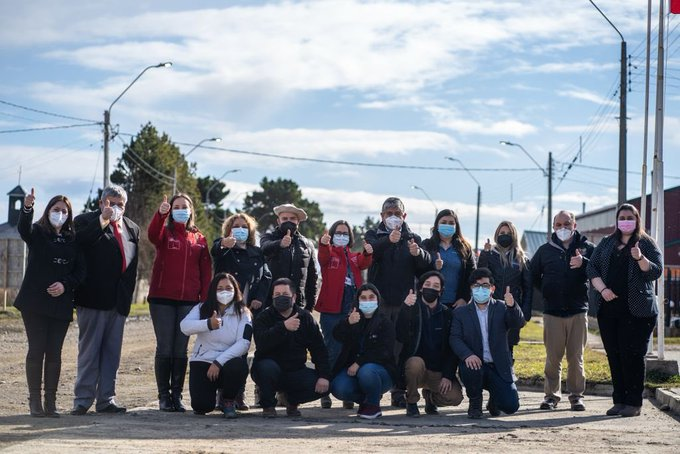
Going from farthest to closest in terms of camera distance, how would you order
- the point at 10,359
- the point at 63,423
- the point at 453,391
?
the point at 10,359
the point at 453,391
the point at 63,423

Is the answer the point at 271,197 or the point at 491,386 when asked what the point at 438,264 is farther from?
the point at 271,197

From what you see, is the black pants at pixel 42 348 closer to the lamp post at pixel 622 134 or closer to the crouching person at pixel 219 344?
the crouching person at pixel 219 344

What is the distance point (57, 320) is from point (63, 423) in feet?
3.92

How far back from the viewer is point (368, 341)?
465 inches

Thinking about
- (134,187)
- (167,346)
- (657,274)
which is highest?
(134,187)

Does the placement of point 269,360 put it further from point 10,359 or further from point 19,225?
point 10,359

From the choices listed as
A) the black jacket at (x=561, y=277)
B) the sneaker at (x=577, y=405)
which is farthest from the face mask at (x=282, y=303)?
the sneaker at (x=577, y=405)

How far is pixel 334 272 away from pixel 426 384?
5.73ft

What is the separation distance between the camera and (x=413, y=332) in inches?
475

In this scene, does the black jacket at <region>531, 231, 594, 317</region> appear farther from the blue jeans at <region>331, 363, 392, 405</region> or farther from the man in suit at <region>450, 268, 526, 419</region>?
the blue jeans at <region>331, 363, 392, 405</region>

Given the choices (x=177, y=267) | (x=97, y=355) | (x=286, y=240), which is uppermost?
(x=286, y=240)

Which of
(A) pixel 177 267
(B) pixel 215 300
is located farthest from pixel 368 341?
(A) pixel 177 267

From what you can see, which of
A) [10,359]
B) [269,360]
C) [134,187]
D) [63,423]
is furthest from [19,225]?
[134,187]

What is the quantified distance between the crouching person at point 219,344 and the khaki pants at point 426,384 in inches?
70.9
